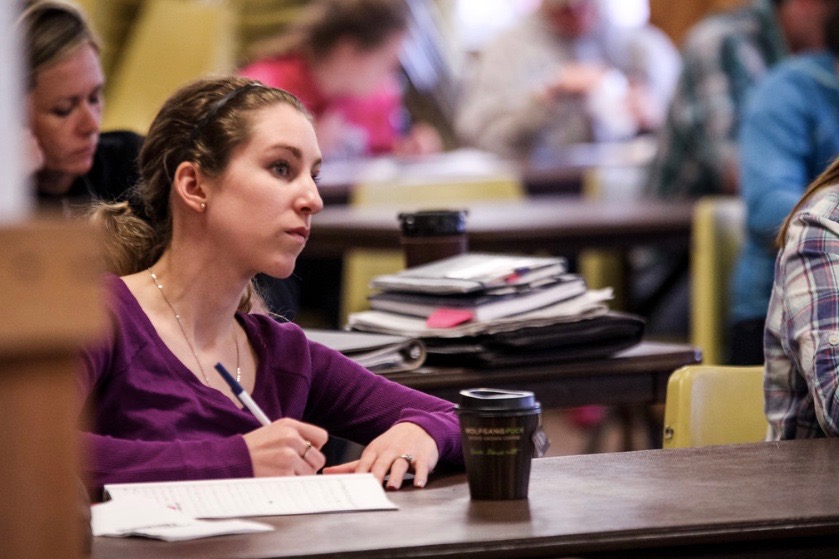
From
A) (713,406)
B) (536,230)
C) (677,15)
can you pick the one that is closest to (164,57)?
(536,230)

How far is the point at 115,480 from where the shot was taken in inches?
61.9

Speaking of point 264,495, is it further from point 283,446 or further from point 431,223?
point 431,223

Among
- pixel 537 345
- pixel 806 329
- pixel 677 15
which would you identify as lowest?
pixel 537 345

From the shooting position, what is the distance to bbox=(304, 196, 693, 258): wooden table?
3.64m

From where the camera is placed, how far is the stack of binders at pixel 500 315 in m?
2.34

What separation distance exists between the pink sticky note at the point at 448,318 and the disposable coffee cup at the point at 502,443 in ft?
2.90

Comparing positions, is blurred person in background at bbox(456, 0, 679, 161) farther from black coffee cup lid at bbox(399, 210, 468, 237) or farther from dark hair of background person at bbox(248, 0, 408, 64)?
black coffee cup lid at bbox(399, 210, 468, 237)

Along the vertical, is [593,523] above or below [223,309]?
below

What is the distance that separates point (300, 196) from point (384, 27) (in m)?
4.24

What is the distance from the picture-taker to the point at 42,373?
27.1 inches

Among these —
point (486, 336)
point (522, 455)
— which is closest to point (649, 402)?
point (486, 336)

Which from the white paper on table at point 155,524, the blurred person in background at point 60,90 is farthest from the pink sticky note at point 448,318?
the white paper on table at point 155,524

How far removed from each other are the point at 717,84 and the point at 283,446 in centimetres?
332

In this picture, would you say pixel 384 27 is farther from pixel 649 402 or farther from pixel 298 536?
pixel 298 536
